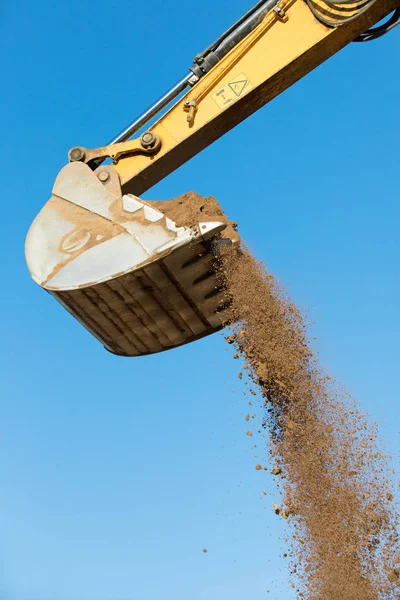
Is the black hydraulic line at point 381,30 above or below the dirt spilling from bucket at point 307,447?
above

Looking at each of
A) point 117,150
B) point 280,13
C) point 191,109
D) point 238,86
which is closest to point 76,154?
point 117,150

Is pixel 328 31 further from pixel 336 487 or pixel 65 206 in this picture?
pixel 336 487

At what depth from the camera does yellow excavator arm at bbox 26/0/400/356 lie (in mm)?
5211

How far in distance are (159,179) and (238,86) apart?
86 centimetres

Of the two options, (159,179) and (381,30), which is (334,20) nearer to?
(381,30)

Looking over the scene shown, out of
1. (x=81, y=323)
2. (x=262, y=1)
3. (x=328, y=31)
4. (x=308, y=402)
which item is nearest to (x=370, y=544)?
(x=308, y=402)

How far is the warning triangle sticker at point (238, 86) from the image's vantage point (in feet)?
18.2

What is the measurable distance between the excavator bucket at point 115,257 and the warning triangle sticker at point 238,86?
1009 mm

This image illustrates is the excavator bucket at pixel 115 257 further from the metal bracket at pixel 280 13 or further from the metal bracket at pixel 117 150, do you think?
the metal bracket at pixel 280 13

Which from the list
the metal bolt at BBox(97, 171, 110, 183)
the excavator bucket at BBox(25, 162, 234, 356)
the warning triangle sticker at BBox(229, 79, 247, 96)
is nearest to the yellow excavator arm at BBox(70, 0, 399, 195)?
the warning triangle sticker at BBox(229, 79, 247, 96)

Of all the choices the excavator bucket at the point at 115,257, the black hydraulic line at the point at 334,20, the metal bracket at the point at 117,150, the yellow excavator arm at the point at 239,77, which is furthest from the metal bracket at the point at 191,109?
the black hydraulic line at the point at 334,20

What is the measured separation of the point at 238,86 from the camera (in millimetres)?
5570

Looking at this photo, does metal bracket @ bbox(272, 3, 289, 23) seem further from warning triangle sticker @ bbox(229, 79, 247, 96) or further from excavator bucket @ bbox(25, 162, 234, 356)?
excavator bucket @ bbox(25, 162, 234, 356)

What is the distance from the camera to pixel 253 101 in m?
5.59
